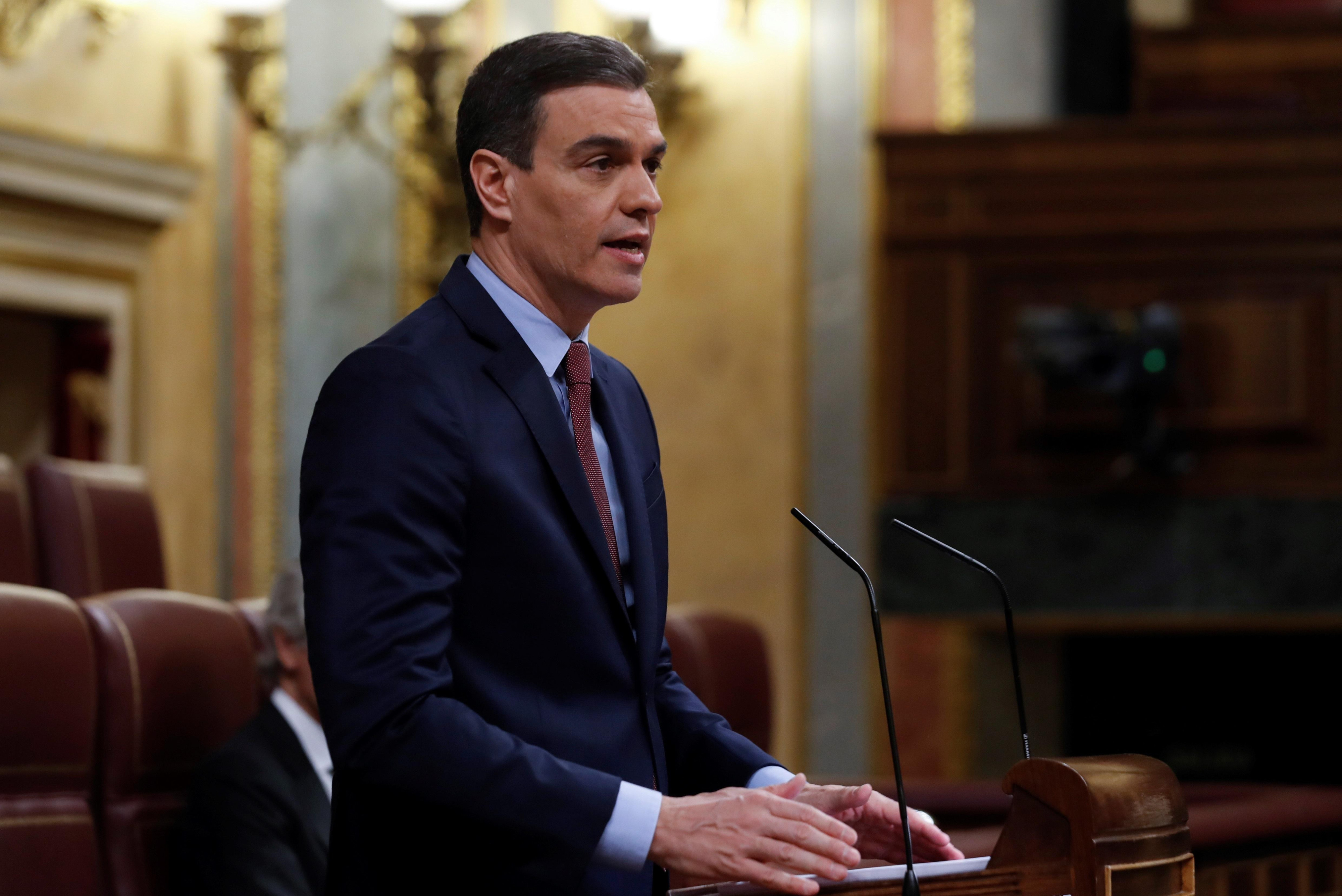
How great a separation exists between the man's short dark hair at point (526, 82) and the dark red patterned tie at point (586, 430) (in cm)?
13

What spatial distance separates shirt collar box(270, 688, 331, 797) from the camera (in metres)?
2.28

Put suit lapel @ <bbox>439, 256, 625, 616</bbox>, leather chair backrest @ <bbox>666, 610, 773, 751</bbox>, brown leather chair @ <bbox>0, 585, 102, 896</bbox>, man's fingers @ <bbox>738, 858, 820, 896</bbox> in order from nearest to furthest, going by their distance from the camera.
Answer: man's fingers @ <bbox>738, 858, 820, 896</bbox>, suit lapel @ <bbox>439, 256, 625, 616</bbox>, brown leather chair @ <bbox>0, 585, 102, 896</bbox>, leather chair backrest @ <bbox>666, 610, 773, 751</bbox>

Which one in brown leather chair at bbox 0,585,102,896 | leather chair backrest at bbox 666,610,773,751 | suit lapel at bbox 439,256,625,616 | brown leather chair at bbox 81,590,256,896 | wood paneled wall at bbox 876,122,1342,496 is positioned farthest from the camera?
wood paneled wall at bbox 876,122,1342,496

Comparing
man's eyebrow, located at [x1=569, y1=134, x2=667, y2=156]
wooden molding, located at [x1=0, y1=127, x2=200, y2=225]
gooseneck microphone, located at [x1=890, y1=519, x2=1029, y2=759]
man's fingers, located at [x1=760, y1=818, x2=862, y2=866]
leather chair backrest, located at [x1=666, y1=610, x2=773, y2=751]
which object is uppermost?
wooden molding, located at [x1=0, y1=127, x2=200, y2=225]

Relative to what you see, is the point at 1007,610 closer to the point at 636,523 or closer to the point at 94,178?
the point at 636,523

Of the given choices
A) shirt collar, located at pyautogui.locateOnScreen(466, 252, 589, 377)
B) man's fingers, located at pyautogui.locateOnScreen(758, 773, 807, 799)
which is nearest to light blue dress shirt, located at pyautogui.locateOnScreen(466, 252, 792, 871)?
shirt collar, located at pyautogui.locateOnScreen(466, 252, 589, 377)

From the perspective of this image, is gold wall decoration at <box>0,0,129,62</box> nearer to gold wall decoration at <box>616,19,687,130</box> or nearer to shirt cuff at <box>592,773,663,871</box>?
gold wall decoration at <box>616,19,687,130</box>

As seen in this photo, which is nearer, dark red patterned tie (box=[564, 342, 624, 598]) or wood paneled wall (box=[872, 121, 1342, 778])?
dark red patterned tie (box=[564, 342, 624, 598])

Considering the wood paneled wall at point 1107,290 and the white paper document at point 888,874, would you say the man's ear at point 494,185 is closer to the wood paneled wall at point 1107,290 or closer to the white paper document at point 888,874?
the white paper document at point 888,874

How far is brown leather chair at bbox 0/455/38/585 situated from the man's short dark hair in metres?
2.19

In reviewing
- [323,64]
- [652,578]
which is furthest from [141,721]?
[323,64]

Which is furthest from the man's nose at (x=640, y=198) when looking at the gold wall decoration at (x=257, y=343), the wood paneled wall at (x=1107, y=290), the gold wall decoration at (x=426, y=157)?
the gold wall decoration at (x=257, y=343)

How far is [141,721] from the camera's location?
2164mm

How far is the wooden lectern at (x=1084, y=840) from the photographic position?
1085 mm
